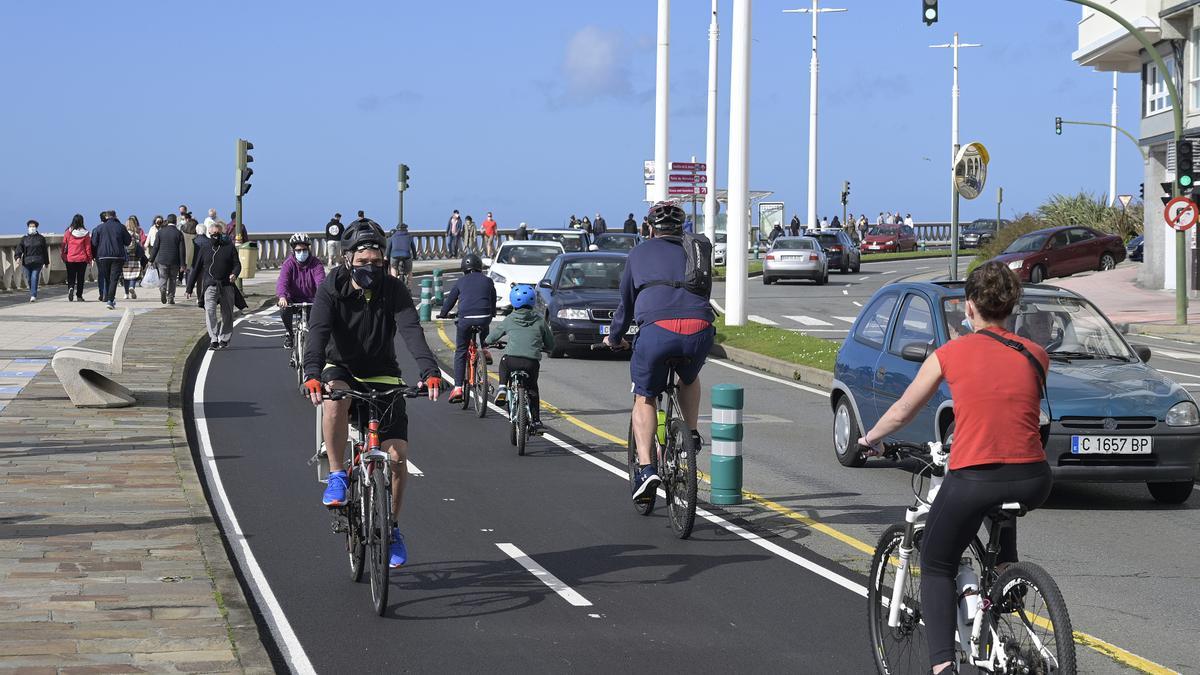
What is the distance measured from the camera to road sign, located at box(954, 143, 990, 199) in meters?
21.3

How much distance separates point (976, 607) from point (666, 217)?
195 inches

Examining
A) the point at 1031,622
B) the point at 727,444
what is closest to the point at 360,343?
the point at 727,444

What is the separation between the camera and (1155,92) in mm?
46406

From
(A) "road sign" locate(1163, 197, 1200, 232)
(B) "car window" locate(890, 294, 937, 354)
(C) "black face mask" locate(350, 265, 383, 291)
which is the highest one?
(A) "road sign" locate(1163, 197, 1200, 232)

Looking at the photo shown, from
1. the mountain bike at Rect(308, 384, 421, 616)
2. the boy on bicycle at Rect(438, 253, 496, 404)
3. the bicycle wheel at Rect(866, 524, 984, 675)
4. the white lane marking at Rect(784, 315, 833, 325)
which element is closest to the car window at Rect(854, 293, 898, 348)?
the boy on bicycle at Rect(438, 253, 496, 404)

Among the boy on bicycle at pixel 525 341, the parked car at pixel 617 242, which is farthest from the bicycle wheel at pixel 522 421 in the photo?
the parked car at pixel 617 242

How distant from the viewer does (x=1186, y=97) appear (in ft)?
143

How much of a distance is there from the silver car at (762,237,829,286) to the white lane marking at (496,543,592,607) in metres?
40.4

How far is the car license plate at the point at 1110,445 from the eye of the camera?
10820 millimetres

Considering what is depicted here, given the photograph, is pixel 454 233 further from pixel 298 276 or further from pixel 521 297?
pixel 521 297

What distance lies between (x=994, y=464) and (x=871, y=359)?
7.65 meters

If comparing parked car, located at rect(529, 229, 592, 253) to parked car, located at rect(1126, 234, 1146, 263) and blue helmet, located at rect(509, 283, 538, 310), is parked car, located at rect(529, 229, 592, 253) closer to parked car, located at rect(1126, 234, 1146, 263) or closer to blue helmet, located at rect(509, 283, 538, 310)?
parked car, located at rect(1126, 234, 1146, 263)

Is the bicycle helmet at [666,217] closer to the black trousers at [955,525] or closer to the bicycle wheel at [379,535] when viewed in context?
the bicycle wheel at [379,535]

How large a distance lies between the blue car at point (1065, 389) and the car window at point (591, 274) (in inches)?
465
